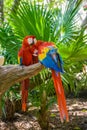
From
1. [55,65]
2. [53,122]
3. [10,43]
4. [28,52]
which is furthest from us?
[53,122]

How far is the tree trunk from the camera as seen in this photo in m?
1.87

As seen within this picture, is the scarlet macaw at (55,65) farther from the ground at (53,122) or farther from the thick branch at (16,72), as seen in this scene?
the ground at (53,122)

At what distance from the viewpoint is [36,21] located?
2.48m

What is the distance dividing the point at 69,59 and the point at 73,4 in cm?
51

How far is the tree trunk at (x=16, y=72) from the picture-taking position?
73.8 inches

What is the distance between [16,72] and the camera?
1.93 m

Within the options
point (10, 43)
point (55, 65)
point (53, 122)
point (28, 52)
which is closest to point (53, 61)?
point (55, 65)

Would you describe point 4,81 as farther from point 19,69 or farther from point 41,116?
point 41,116

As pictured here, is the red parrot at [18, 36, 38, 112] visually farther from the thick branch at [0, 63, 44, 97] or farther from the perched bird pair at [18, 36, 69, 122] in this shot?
the thick branch at [0, 63, 44, 97]

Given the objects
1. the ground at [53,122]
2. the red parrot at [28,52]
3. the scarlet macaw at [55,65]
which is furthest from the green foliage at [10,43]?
the ground at [53,122]

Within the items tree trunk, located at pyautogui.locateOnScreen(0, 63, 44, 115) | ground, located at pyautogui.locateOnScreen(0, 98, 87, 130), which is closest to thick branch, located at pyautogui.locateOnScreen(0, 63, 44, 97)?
tree trunk, located at pyautogui.locateOnScreen(0, 63, 44, 115)

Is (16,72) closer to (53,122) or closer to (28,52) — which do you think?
(28,52)

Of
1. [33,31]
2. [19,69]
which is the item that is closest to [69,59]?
[33,31]

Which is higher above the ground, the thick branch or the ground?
the thick branch
